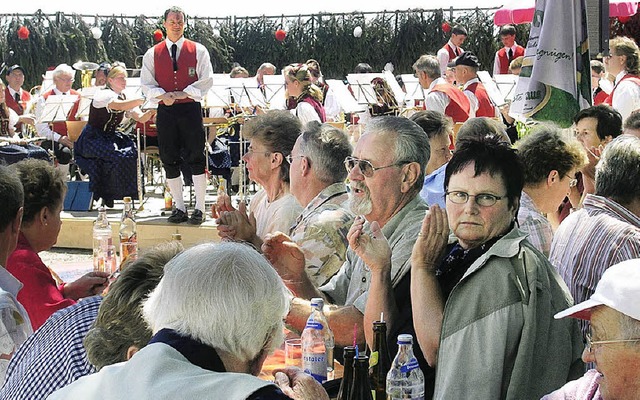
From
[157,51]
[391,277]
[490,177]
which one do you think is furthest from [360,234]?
[157,51]

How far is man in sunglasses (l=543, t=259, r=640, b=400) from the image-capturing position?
224 centimetres

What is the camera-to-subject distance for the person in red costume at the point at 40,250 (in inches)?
144

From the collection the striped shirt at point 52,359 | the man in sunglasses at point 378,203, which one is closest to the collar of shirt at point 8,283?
the striped shirt at point 52,359

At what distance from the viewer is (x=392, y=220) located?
359 centimetres

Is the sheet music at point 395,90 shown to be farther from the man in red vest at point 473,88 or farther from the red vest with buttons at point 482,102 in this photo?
the red vest with buttons at point 482,102

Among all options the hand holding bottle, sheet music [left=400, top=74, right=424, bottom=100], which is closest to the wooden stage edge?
sheet music [left=400, top=74, right=424, bottom=100]

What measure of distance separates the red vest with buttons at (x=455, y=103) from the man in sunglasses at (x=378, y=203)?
535 centimetres

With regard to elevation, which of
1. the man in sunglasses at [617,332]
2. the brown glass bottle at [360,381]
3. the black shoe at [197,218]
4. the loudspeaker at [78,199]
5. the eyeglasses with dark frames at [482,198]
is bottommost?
the loudspeaker at [78,199]

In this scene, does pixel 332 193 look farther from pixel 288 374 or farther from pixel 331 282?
pixel 288 374

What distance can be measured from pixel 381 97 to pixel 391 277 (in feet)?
31.9

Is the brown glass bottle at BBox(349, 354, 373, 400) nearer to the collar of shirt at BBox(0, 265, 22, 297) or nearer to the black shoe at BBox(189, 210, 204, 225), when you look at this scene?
the collar of shirt at BBox(0, 265, 22, 297)

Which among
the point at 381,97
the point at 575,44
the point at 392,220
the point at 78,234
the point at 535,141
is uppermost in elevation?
the point at 575,44

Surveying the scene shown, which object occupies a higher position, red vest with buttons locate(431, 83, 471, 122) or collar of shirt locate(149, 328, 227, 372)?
collar of shirt locate(149, 328, 227, 372)

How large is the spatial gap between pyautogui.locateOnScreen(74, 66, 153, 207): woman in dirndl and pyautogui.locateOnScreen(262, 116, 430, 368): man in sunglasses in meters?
7.32
